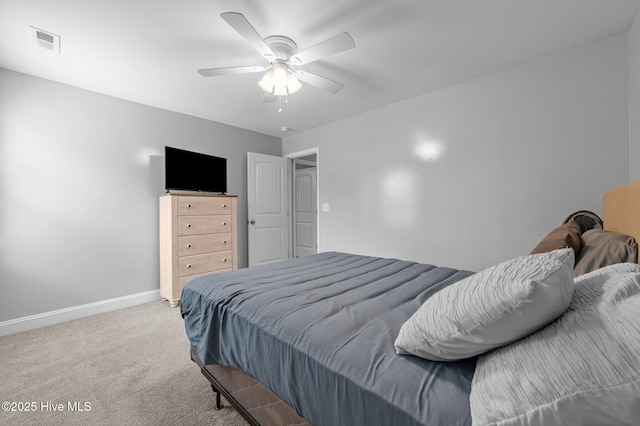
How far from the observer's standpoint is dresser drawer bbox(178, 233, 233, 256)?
3346 millimetres

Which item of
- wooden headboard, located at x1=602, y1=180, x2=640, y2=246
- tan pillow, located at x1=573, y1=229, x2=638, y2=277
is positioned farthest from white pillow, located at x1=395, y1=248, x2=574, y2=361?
wooden headboard, located at x1=602, y1=180, x2=640, y2=246

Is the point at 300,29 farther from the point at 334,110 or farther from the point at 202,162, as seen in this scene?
the point at 202,162

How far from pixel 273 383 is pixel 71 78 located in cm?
357

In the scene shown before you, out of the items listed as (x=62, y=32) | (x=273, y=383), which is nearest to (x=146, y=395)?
(x=273, y=383)

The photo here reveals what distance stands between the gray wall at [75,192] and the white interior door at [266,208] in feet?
4.02

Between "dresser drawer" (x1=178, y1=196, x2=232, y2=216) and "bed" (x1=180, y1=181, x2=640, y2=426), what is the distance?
7.08 ft

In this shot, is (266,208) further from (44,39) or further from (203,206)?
(44,39)

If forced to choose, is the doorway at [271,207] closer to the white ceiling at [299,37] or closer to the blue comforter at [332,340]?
the white ceiling at [299,37]

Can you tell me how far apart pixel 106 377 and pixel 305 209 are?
4.45 metres

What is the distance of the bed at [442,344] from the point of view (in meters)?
0.54

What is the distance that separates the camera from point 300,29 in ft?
6.75

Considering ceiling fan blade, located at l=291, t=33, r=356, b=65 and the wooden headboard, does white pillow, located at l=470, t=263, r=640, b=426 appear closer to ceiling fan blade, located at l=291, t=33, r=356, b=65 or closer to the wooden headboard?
the wooden headboard

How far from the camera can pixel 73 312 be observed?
2.92 m

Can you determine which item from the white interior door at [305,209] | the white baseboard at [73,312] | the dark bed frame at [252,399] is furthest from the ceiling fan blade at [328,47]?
the white interior door at [305,209]
